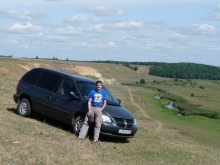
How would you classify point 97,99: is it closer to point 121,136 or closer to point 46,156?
point 121,136

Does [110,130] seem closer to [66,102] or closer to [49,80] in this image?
[66,102]

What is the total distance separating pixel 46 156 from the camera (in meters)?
9.44

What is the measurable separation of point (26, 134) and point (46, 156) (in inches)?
90.7

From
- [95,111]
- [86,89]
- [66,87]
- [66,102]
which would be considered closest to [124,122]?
[95,111]

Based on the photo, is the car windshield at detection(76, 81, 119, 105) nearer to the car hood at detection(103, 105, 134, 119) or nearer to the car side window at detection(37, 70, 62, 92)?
the car hood at detection(103, 105, 134, 119)

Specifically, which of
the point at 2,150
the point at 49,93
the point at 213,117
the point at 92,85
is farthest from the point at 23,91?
the point at 213,117

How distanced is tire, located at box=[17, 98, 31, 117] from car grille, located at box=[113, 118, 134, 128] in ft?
11.5

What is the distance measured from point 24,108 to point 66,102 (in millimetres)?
2091

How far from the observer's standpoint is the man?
12.1 meters

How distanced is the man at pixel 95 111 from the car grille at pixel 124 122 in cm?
61

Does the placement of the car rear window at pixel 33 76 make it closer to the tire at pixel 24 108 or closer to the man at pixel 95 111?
the tire at pixel 24 108

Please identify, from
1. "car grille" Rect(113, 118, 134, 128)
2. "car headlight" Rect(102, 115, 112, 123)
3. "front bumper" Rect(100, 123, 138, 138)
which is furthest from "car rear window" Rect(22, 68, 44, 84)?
"car grille" Rect(113, 118, 134, 128)

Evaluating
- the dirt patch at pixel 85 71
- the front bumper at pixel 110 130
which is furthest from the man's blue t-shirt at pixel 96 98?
the dirt patch at pixel 85 71

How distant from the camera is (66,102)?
13250 millimetres
